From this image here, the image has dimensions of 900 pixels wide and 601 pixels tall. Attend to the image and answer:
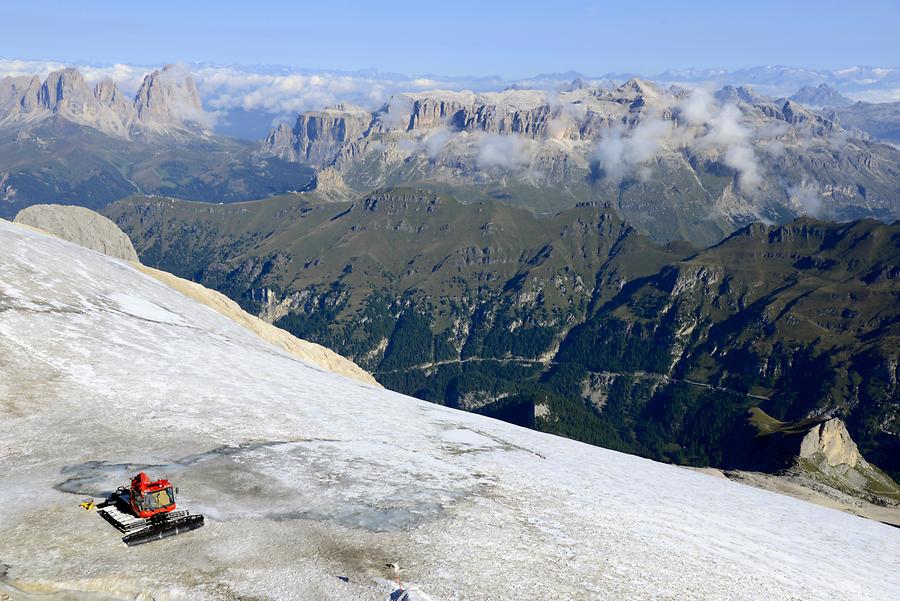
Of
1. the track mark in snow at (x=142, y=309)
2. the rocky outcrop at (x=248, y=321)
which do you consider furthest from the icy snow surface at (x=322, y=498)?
the rocky outcrop at (x=248, y=321)

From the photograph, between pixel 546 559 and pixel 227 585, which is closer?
pixel 227 585

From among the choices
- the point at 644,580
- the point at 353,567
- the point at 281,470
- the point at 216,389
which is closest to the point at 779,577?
the point at 644,580

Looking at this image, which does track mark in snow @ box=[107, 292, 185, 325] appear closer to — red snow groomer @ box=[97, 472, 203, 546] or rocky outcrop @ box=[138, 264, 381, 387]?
rocky outcrop @ box=[138, 264, 381, 387]

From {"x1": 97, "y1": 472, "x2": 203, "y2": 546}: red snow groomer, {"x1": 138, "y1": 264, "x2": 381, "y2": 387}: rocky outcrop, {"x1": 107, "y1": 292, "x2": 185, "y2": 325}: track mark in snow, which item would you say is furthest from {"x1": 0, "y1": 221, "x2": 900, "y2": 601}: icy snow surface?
{"x1": 138, "y1": 264, "x2": 381, "y2": 387}: rocky outcrop

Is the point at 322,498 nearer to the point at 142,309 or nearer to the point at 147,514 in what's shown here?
the point at 147,514

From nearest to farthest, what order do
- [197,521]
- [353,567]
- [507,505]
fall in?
[353,567]
[197,521]
[507,505]

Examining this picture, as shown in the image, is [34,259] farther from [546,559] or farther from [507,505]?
[546,559]
